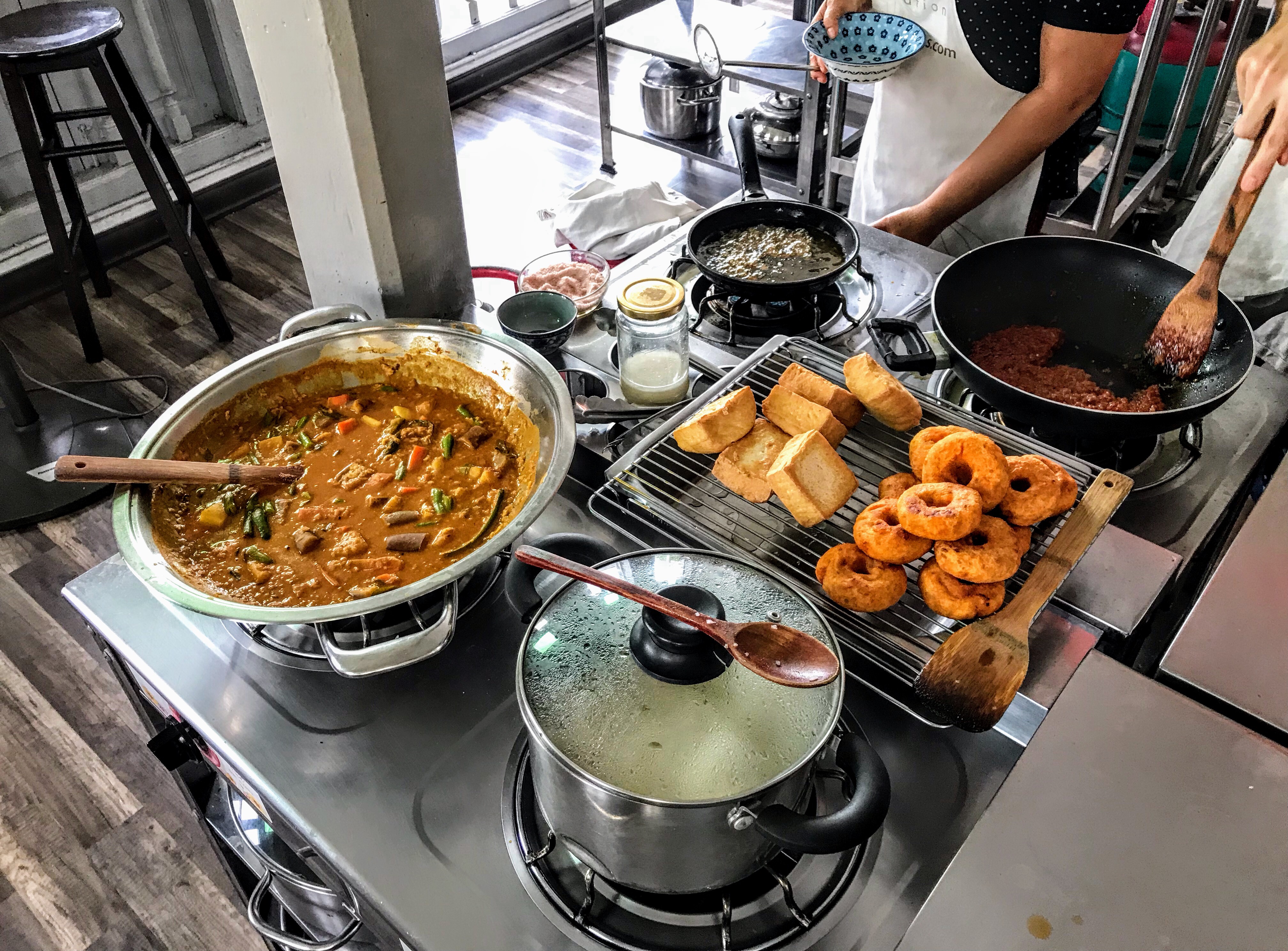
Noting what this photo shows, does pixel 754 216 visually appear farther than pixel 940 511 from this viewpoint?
Yes

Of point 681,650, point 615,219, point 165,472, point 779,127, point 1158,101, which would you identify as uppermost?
point 681,650

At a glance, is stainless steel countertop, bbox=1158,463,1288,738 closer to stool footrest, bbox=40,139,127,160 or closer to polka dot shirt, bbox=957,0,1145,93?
polka dot shirt, bbox=957,0,1145,93

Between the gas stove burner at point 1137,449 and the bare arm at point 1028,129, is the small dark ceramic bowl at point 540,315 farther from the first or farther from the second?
the bare arm at point 1028,129

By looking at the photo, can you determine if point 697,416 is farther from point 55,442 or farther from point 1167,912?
point 55,442

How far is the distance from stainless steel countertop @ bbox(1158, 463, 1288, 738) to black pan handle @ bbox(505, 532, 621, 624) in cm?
62

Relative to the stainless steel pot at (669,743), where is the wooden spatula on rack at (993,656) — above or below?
below

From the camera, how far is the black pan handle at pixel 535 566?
3.56 feet

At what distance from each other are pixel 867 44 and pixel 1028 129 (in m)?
0.55

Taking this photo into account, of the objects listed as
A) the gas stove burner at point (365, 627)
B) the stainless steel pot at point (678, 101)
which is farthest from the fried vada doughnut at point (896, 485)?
the stainless steel pot at point (678, 101)

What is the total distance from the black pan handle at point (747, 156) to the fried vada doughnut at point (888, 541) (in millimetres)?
990

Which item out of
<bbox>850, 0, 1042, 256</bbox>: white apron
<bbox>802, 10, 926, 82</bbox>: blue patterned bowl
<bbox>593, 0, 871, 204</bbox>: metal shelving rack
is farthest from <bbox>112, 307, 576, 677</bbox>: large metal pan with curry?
<bbox>593, 0, 871, 204</bbox>: metal shelving rack

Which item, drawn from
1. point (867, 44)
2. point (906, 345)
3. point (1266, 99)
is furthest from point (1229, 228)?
point (867, 44)

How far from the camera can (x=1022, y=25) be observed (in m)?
2.18

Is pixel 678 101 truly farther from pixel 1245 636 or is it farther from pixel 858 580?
pixel 1245 636
